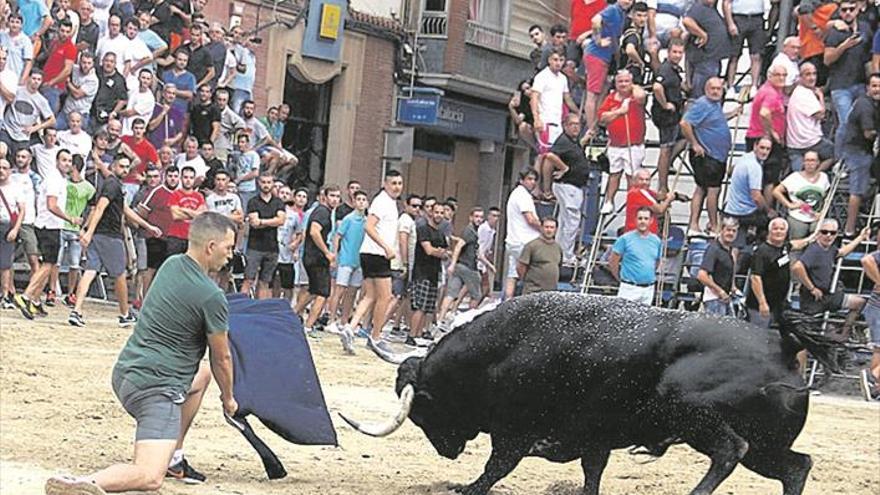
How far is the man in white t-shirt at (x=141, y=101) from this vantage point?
810 inches

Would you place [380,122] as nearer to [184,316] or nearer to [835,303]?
[835,303]

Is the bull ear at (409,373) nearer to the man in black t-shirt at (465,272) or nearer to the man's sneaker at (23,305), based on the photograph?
the man's sneaker at (23,305)

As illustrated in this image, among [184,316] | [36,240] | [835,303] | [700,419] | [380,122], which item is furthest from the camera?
[380,122]

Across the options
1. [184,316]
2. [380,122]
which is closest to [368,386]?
[184,316]

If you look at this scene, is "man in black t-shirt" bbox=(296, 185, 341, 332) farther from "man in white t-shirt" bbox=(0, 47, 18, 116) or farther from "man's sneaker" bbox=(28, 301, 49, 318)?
"man in white t-shirt" bbox=(0, 47, 18, 116)

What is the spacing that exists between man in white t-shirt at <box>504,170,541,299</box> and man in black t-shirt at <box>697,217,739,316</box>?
2.39 m

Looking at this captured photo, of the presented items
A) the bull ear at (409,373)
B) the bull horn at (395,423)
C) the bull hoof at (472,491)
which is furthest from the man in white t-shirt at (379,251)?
the bull hoof at (472,491)

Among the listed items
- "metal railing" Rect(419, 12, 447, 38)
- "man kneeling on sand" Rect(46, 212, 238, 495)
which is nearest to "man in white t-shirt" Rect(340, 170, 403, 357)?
"man kneeling on sand" Rect(46, 212, 238, 495)

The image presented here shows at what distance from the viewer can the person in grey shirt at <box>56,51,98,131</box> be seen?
19797 millimetres

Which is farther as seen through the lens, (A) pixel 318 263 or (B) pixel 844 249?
(A) pixel 318 263

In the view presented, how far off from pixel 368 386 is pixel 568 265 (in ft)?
22.7

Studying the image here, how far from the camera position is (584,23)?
70.6 ft

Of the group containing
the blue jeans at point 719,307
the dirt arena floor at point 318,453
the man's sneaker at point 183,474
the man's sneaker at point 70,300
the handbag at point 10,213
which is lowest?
the man's sneaker at point 70,300

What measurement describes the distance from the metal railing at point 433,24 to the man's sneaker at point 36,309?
52.2 ft
